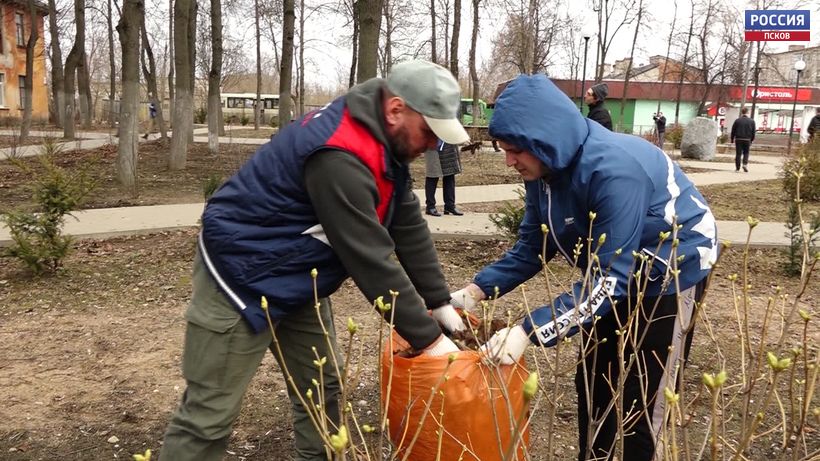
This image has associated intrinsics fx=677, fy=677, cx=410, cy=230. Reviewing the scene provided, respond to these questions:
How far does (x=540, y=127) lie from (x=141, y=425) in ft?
7.41

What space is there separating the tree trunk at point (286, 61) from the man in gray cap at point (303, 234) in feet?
38.5

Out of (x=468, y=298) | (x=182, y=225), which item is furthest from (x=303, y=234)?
(x=182, y=225)

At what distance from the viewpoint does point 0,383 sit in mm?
3447

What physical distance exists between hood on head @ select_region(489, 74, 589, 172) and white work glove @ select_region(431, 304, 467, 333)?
69 centimetres

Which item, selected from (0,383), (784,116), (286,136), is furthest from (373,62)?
(784,116)

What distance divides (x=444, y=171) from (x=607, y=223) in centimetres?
597

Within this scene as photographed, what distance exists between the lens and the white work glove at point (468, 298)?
2.51 m

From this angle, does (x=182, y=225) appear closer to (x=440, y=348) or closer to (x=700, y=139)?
(x=440, y=348)

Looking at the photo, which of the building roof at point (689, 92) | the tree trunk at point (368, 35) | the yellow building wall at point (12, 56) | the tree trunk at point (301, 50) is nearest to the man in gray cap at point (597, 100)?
the tree trunk at point (368, 35)

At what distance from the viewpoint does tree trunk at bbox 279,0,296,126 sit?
1422 cm

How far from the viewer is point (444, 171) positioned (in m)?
7.86

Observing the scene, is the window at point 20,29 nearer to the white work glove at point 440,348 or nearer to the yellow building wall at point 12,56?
the yellow building wall at point 12,56

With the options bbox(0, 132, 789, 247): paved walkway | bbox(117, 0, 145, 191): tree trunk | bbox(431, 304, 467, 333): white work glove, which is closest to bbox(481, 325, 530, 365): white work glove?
bbox(431, 304, 467, 333): white work glove

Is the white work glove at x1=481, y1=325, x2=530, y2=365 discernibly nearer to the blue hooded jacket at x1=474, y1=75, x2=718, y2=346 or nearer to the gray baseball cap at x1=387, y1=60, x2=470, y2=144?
the blue hooded jacket at x1=474, y1=75, x2=718, y2=346
